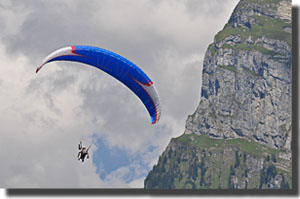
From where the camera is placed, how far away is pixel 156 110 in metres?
81.3

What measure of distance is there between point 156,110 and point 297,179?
71.1 m

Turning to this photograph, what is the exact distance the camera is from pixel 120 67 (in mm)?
79250

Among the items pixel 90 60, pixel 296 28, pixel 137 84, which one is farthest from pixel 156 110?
pixel 296 28

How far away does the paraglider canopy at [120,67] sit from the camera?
257 feet

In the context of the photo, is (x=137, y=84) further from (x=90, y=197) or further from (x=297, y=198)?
(x=297, y=198)

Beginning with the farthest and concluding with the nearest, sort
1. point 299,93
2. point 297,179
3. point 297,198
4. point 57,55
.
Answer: point 299,93, point 297,179, point 297,198, point 57,55

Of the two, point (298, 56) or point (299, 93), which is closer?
point (299, 93)

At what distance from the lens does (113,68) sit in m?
80.2

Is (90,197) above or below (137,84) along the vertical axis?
below

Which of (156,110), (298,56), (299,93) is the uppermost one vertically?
(298,56)

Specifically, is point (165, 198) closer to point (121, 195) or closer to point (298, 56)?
point (121, 195)

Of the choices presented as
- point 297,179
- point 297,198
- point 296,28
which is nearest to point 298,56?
point 296,28

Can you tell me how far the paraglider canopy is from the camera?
257ft

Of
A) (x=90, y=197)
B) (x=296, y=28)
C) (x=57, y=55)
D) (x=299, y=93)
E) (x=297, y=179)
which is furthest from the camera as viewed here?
(x=296, y=28)
